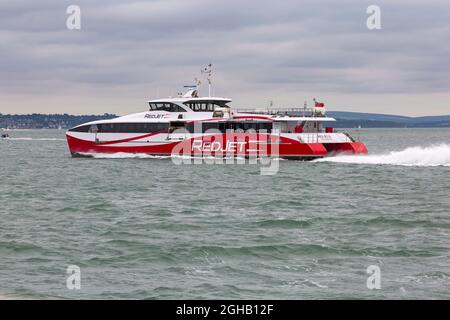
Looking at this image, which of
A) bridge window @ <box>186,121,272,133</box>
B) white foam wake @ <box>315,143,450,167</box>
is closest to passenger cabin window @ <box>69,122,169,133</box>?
bridge window @ <box>186,121,272,133</box>

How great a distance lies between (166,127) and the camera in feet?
159

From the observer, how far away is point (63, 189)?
107ft

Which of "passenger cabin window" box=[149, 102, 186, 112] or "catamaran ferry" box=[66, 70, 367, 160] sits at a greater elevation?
"passenger cabin window" box=[149, 102, 186, 112]

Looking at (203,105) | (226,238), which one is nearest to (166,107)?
(203,105)

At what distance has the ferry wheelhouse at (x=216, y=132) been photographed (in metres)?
46.1

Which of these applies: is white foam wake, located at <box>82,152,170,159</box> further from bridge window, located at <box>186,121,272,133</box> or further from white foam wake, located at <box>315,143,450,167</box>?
white foam wake, located at <box>315,143,450,167</box>

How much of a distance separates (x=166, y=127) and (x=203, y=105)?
330cm

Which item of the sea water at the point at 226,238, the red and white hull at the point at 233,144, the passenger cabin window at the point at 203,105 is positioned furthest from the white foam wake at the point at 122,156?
the sea water at the point at 226,238

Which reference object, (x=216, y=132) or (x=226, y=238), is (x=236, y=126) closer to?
(x=216, y=132)

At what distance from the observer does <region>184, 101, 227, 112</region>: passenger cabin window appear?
49.3 m

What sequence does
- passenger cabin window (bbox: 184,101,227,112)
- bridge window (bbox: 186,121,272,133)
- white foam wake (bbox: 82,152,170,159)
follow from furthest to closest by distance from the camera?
white foam wake (bbox: 82,152,170,159) → passenger cabin window (bbox: 184,101,227,112) → bridge window (bbox: 186,121,272,133)

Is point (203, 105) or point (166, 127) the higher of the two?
point (203, 105)

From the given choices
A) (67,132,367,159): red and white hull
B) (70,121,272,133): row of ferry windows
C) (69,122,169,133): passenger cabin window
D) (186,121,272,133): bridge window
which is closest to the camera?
(67,132,367,159): red and white hull
